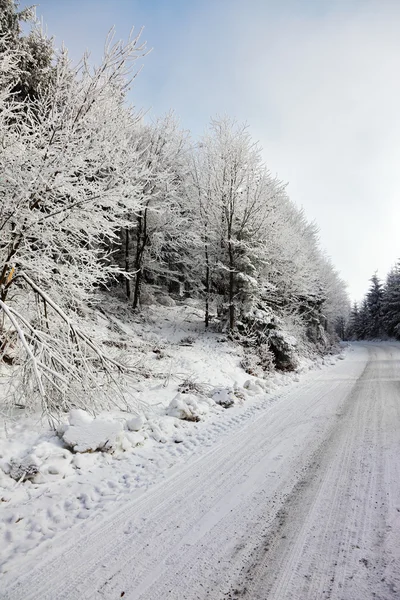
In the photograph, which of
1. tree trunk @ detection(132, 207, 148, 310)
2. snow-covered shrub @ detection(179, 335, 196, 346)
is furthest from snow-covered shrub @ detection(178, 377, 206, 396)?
tree trunk @ detection(132, 207, 148, 310)

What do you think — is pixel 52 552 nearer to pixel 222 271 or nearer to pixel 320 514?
pixel 320 514

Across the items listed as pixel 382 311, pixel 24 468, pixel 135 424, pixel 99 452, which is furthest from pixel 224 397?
pixel 382 311

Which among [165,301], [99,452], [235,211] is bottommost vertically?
[99,452]

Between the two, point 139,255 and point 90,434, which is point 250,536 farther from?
point 139,255

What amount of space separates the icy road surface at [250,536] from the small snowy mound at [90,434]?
1.23 metres

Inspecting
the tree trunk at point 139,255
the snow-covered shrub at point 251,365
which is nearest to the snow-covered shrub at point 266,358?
the snow-covered shrub at point 251,365

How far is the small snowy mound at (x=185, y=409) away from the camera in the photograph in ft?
21.4

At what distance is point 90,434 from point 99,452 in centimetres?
31

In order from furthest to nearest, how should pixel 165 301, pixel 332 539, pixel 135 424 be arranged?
pixel 165 301 < pixel 135 424 < pixel 332 539

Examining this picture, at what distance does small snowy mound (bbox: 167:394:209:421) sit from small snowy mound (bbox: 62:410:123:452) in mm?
1745

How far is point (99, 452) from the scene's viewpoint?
4.75 metres

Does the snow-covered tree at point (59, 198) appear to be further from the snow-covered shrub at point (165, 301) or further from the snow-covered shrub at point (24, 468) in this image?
the snow-covered shrub at point (165, 301)

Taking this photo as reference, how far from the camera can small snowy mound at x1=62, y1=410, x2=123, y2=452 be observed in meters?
4.63

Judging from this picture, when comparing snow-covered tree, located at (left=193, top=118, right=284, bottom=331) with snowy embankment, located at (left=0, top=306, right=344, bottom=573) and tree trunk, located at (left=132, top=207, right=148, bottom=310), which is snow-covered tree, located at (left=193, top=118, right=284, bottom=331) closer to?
tree trunk, located at (left=132, top=207, right=148, bottom=310)
